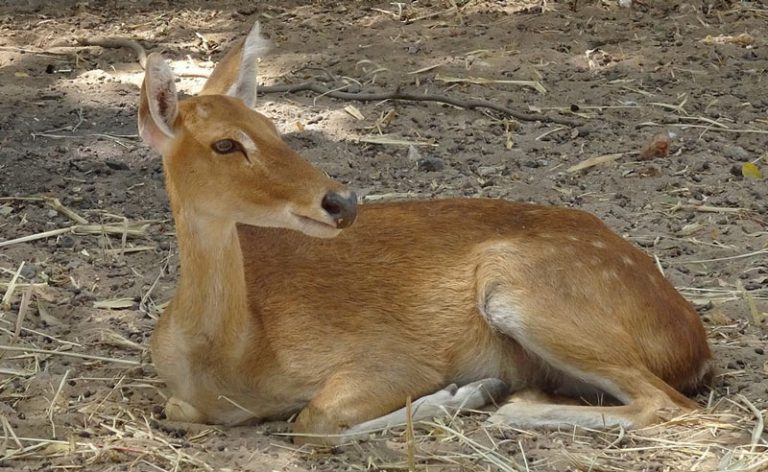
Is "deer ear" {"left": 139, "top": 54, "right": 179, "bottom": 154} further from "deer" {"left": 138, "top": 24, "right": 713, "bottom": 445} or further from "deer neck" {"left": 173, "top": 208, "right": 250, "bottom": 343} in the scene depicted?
"deer neck" {"left": 173, "top": 208, "right": 250, "bottom": 343}

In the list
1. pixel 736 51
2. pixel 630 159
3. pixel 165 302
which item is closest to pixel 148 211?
pixel 165 302

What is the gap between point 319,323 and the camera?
5316 mm

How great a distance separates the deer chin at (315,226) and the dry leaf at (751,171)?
3.66 meters

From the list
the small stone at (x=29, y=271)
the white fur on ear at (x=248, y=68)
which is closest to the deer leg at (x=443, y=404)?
the white fur on ear at (x=248, y=68)

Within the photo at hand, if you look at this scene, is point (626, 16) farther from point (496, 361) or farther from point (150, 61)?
point (150, 61)

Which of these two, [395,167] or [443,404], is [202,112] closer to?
[443,404]

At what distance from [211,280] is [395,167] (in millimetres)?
3065

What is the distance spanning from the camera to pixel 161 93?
192 inches

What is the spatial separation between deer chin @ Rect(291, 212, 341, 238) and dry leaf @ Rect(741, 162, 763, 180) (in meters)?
3.66

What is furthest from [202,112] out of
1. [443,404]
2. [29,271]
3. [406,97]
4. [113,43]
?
[113,43]

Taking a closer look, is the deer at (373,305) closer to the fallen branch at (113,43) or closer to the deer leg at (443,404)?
the deer leg at (443,404)

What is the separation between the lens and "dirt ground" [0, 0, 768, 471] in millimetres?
4875

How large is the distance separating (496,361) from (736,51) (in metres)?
4.99

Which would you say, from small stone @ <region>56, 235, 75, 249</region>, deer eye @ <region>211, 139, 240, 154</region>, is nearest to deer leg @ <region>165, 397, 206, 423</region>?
deer eye @ <region>211, 139, 240, 154</region>
